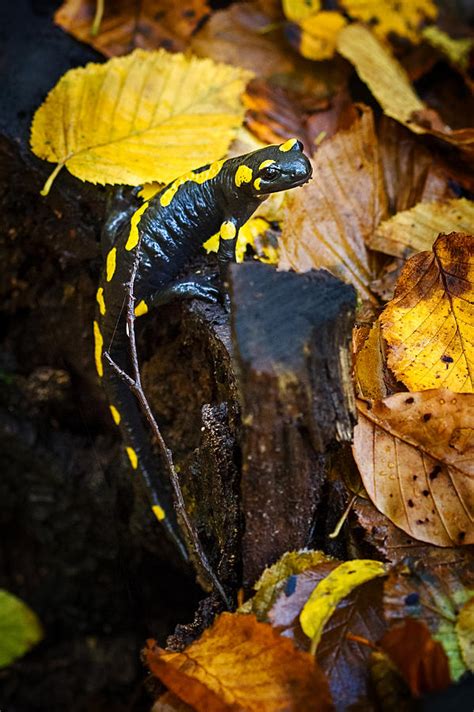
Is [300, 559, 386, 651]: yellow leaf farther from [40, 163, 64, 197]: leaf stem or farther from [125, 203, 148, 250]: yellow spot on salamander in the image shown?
[40, 163, 64, 197]: leaf stem

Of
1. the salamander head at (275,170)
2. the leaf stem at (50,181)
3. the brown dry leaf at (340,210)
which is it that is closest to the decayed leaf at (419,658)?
the brown dry leaf at (340,210)

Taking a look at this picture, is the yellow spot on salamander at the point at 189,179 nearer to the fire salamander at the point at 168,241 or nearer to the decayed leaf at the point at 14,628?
the fire salamander at the point at 168,241

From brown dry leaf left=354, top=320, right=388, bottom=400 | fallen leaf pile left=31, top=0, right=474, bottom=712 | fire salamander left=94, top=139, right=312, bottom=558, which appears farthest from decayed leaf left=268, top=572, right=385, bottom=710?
fire salamander left=94, top=139, right=312, bottom=558

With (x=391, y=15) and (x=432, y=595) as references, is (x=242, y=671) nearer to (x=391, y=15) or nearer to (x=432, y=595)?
(x=432, y=595)

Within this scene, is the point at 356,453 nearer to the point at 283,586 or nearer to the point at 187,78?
the point at 283,586

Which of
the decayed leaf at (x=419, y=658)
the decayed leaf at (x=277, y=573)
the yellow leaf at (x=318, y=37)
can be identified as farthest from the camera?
the yellow leaf at (x=318, y=37)

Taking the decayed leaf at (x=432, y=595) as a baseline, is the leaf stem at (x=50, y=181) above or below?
above

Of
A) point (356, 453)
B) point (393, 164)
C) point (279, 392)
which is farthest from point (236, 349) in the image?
point (393, 164)
